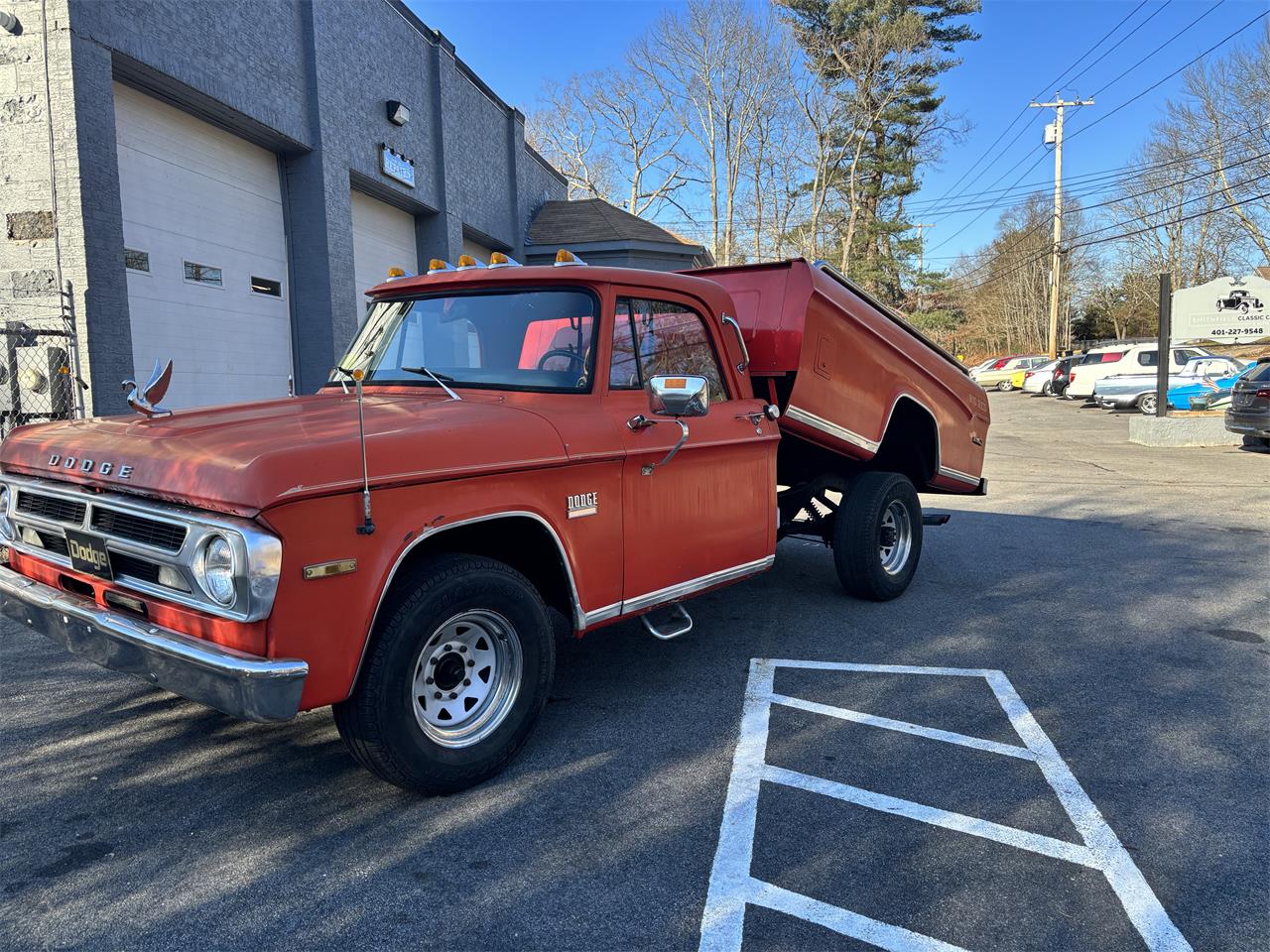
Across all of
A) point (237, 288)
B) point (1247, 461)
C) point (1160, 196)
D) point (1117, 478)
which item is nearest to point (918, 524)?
point (1117, 478)

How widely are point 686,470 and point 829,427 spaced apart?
152 centimetres

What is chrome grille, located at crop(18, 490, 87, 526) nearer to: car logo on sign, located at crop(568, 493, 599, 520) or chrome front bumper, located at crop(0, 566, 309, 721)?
chrome front bumper, located at crop(0, 566, 309, 721)

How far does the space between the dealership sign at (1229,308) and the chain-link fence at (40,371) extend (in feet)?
67.6

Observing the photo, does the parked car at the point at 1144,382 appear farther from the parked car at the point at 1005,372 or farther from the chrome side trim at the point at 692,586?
the chrome side trim at the point at 692,586

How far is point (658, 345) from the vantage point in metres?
4.29

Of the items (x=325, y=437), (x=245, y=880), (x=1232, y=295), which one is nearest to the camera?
(x=245, y=880)

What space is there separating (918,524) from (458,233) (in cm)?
1354

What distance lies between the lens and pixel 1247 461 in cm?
1419

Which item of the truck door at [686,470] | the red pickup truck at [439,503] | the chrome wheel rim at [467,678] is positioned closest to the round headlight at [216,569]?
the red pickup truck at [439,503]

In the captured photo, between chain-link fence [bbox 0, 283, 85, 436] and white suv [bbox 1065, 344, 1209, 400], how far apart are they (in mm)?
25228

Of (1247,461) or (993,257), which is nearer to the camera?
(1247,461)

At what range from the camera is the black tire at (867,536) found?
5.77m

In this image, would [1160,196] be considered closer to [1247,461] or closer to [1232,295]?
[1232,295]

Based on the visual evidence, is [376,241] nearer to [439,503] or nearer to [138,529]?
[138,529]
